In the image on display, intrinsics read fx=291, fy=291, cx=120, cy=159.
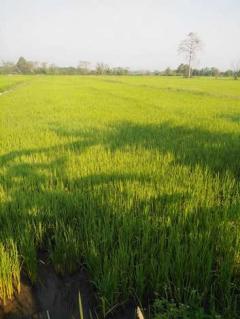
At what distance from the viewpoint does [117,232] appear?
240cm

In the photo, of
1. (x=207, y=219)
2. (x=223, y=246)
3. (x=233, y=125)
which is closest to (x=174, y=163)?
(x=207, y=219)

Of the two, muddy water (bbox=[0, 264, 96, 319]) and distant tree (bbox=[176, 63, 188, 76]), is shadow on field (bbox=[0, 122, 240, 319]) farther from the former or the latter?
distant tree (bbox=[176, 63, 188, 76])

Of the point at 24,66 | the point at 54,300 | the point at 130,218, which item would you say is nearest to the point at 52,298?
the point at 54,300

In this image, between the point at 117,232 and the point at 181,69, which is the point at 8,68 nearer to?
the point at 181,69

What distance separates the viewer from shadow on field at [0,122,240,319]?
6.13 feet

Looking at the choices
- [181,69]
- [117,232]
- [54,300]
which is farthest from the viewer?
[181,69]

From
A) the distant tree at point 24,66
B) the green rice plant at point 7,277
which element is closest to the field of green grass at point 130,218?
the green rice plant at point 7,277

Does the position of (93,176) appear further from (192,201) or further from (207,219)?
(207,219)

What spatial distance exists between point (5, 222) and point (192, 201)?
1.72 metres

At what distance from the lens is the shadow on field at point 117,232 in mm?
1869

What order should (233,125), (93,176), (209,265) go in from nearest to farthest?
(209,265), (93,176), (233,125)

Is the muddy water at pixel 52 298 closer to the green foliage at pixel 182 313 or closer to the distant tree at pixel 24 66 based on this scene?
the green foliage at pixel 182 313

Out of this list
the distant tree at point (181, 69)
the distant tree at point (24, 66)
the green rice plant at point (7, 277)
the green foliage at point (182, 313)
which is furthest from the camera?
the distant tree at point (24, 66)

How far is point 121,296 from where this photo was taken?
1885mm
